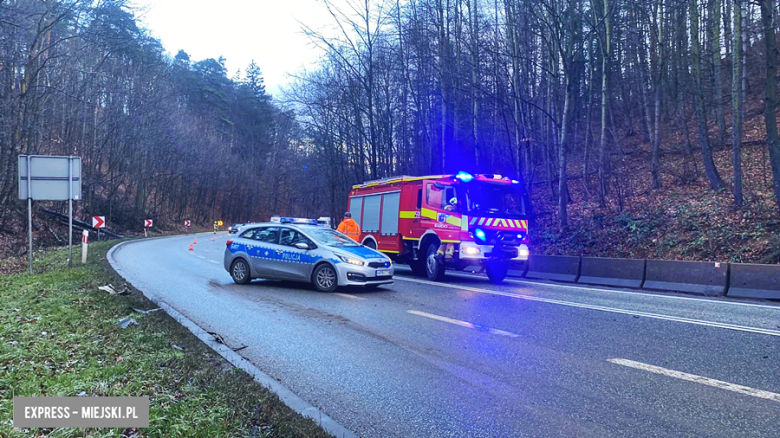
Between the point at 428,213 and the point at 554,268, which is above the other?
the point at 428,213

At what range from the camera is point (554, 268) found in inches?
614

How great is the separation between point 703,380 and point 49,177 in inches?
614

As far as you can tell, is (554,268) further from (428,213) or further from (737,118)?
(737,118)

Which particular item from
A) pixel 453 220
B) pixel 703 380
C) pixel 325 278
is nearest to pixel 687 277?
pixel 453 220

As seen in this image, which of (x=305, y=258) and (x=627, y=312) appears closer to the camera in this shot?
(x=627, y=312)

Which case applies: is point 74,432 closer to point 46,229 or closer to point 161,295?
point 161,295

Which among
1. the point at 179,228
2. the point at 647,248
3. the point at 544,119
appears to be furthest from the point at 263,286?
the point at 179,228

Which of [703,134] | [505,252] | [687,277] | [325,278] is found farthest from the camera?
[703,134]

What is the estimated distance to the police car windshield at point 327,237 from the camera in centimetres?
1184

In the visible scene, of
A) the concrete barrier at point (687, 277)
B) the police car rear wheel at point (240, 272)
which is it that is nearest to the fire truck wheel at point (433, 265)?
the police car rear wheel at point (240, 272)

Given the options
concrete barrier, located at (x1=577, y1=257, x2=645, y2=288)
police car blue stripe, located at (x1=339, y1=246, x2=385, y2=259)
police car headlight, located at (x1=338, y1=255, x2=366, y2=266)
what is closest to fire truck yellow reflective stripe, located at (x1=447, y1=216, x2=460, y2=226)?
police car blue stripe, located at (x1=339, y1=246, x2=385, y2=259)

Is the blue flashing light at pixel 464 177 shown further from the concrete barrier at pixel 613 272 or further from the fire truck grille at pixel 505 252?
the concrete barrier at pixel 613 272

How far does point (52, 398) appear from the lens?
4.13 meters

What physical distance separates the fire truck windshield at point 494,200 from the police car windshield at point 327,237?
3.47m
